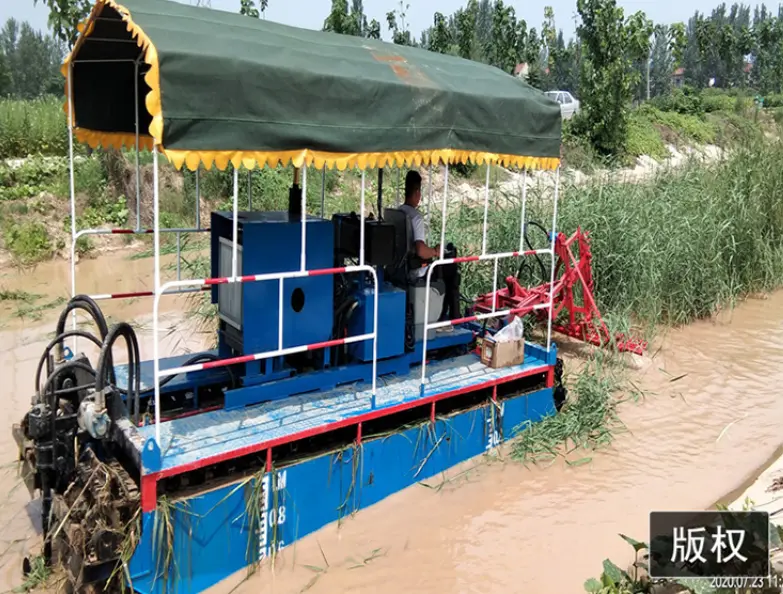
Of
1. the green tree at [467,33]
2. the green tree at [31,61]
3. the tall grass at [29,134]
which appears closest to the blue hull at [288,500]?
the tall grass at [29,134]

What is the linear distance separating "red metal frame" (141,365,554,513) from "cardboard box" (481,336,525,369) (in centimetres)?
17

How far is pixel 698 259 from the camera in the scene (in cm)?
1014

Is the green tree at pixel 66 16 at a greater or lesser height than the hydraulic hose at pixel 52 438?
greater

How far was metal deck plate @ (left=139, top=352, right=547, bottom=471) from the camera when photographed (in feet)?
15.0

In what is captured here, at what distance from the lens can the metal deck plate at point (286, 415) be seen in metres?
4.56

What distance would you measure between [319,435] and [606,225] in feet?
19.5

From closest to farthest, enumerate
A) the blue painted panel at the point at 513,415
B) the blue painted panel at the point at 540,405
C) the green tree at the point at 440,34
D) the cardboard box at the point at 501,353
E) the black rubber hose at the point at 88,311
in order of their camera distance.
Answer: the black rubber hose at the point at 88,311 < the blue painted panel at the point at 513,415 < the cardboard box at the point at 501,353 < the blue painted panel at the point at 540,405 < the green tree at the point at 440,34

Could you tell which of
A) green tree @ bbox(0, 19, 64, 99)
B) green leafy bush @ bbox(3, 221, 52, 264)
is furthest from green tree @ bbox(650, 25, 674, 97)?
green leafy bush @ bbox(3, 221, 52, 264)

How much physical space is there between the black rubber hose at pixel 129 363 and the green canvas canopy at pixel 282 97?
114 centimetres

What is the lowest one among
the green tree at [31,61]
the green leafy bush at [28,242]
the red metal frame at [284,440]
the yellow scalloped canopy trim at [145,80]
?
the red metal frame at [284,440]

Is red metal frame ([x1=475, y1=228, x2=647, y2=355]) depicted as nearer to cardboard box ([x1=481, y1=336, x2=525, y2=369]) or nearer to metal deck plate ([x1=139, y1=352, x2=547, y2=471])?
cardboard box ([x1=481, y1=336, x2=525, y2=369])

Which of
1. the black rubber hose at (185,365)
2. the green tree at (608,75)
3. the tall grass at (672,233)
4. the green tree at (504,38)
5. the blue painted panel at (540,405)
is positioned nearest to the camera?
the black rubber hose at (185,365)

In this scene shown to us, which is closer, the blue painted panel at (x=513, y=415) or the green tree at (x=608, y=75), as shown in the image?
the blue painted panel at (x=513, y=415)
